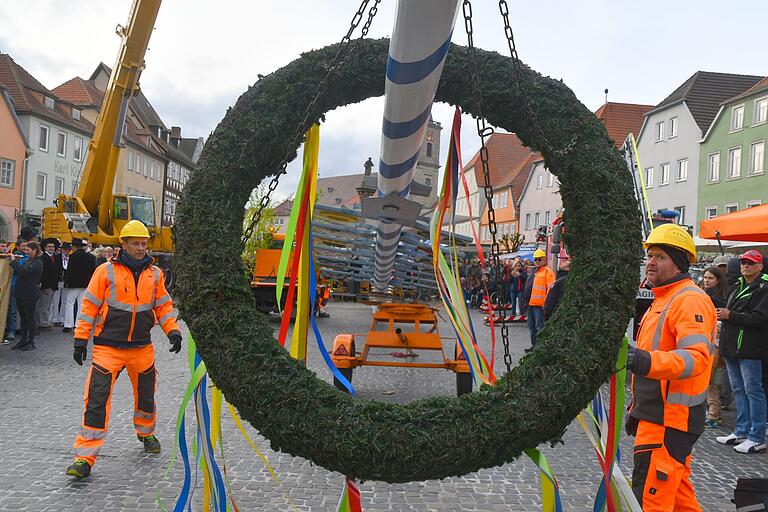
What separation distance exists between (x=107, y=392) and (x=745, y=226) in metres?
6.77

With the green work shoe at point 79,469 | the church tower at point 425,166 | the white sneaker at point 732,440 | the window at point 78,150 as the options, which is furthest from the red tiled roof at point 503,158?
the green work shoe at point 79,469

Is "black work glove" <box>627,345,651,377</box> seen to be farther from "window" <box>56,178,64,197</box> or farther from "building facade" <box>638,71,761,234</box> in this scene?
"window" <box>56,178,64,197</box>

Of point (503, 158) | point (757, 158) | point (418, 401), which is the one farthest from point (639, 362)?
point (503, 158)

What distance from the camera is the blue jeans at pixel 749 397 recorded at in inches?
228

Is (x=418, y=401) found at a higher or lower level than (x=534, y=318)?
higher

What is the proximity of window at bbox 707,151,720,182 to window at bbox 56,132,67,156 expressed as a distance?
3309 cm

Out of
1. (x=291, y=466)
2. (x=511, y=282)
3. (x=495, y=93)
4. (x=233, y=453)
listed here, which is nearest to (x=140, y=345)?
(x=233, y=453)

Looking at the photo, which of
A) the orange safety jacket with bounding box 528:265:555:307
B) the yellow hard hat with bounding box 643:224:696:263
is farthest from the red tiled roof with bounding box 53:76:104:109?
the yellow hard hat with bounding box 643:224:696:263

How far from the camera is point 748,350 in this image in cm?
583

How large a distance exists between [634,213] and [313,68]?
5.18 ft

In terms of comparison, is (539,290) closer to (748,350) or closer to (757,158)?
(748,350)

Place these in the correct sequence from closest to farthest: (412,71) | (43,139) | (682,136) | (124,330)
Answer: (412,71), (124,330), (682,136), (43,139)

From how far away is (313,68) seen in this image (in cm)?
311

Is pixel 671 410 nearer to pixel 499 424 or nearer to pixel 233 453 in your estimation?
pixel 499 424
